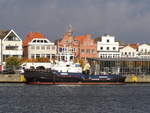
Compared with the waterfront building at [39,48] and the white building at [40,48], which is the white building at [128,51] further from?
the white building at [40,48]

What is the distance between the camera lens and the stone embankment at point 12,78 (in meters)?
131

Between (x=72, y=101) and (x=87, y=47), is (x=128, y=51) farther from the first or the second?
(x=72, y=101)

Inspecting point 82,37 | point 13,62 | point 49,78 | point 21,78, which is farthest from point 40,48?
point 49,78

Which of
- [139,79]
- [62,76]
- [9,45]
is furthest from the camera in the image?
[9,45]

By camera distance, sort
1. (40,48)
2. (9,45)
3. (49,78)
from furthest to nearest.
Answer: (40,48), (9,45), (49,78)

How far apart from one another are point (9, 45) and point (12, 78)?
116ft

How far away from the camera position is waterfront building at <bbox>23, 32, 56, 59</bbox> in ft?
558

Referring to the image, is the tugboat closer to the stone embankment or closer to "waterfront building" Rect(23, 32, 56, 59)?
the stone embankment

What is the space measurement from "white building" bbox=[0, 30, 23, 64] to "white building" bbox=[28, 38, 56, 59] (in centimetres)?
411

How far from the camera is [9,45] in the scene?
16538cm

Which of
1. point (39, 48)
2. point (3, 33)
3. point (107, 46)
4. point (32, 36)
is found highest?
point (3, 33)

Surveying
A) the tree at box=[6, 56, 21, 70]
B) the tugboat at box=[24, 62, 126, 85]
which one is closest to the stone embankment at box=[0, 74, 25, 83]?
the tugboat at box=[24, 62, 126, 85]

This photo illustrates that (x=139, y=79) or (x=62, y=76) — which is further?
(x=139, y=79)

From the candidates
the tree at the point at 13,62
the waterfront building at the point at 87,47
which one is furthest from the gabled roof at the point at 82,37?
the tree at the point at 13,62
